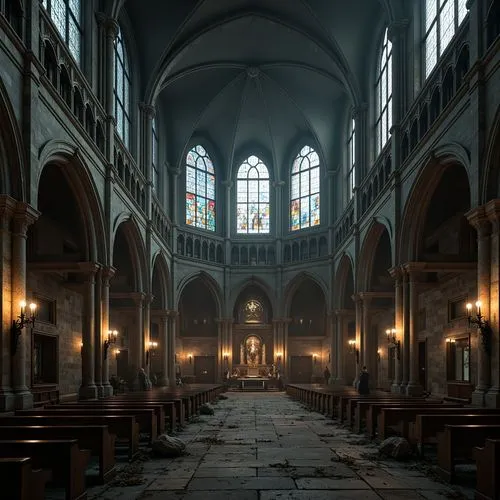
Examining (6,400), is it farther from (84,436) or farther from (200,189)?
(200,189)

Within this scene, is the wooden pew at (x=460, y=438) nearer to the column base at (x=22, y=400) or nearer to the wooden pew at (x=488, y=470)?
the wooden pew at (x=488, y=470)

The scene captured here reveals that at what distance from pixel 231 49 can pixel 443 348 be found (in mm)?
21771

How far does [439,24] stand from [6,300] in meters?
17.4

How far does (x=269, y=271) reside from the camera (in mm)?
48656

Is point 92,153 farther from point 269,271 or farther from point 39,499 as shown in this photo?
point 269,271

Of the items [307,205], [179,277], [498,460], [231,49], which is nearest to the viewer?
[498,460]

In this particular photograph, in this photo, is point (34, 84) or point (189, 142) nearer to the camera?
point (34, 84)

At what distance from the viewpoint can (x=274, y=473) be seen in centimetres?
1048

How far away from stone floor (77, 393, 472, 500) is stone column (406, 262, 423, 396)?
30.0ft

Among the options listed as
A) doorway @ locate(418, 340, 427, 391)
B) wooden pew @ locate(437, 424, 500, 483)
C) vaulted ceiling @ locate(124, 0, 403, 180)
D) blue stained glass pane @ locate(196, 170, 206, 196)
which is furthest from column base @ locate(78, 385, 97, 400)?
blue stained glass pane @ locate(196, 170, 206, 196)

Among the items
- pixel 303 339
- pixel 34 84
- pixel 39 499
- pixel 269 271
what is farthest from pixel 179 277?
pixel 39 499

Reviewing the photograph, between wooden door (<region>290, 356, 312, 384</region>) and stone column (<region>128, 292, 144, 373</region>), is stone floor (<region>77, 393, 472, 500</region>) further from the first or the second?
wooden door (<region>290, 356, 312, 384</region>)

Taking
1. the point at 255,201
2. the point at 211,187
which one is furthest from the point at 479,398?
the point at 211,187

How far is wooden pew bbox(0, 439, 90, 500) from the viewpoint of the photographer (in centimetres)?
788
